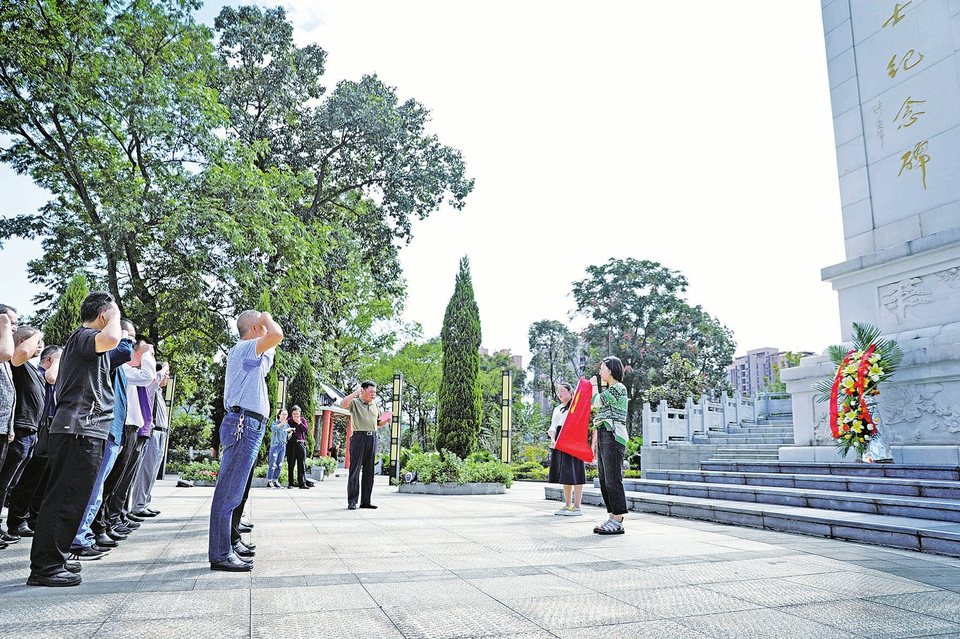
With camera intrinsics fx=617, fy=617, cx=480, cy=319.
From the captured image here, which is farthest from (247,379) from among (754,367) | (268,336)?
(754,367)

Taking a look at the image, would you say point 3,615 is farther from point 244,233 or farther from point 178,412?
point 178,412

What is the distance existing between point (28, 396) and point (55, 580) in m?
2.18

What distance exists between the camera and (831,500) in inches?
266

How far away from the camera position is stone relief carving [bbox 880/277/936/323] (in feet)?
28.9

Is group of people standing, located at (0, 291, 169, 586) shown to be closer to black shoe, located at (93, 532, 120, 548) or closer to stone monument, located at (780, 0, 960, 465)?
black shoe, located at (93, 532, 120, 548)

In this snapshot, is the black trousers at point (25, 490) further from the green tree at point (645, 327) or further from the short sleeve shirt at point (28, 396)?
the green tree at point (645, 327)

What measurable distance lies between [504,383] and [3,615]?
1262 cm

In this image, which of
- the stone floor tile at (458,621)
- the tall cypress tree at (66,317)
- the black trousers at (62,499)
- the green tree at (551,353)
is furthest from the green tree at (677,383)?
the black trousers at (62,499)

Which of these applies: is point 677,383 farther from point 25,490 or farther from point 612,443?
point 25,490

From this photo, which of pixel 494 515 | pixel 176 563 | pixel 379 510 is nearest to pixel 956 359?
pixel 494 515

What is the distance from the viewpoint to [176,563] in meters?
4.09

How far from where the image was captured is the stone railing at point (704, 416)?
13.5m

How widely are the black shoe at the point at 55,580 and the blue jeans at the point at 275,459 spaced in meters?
10.2

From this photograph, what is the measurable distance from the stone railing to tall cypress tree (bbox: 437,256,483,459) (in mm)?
4084
